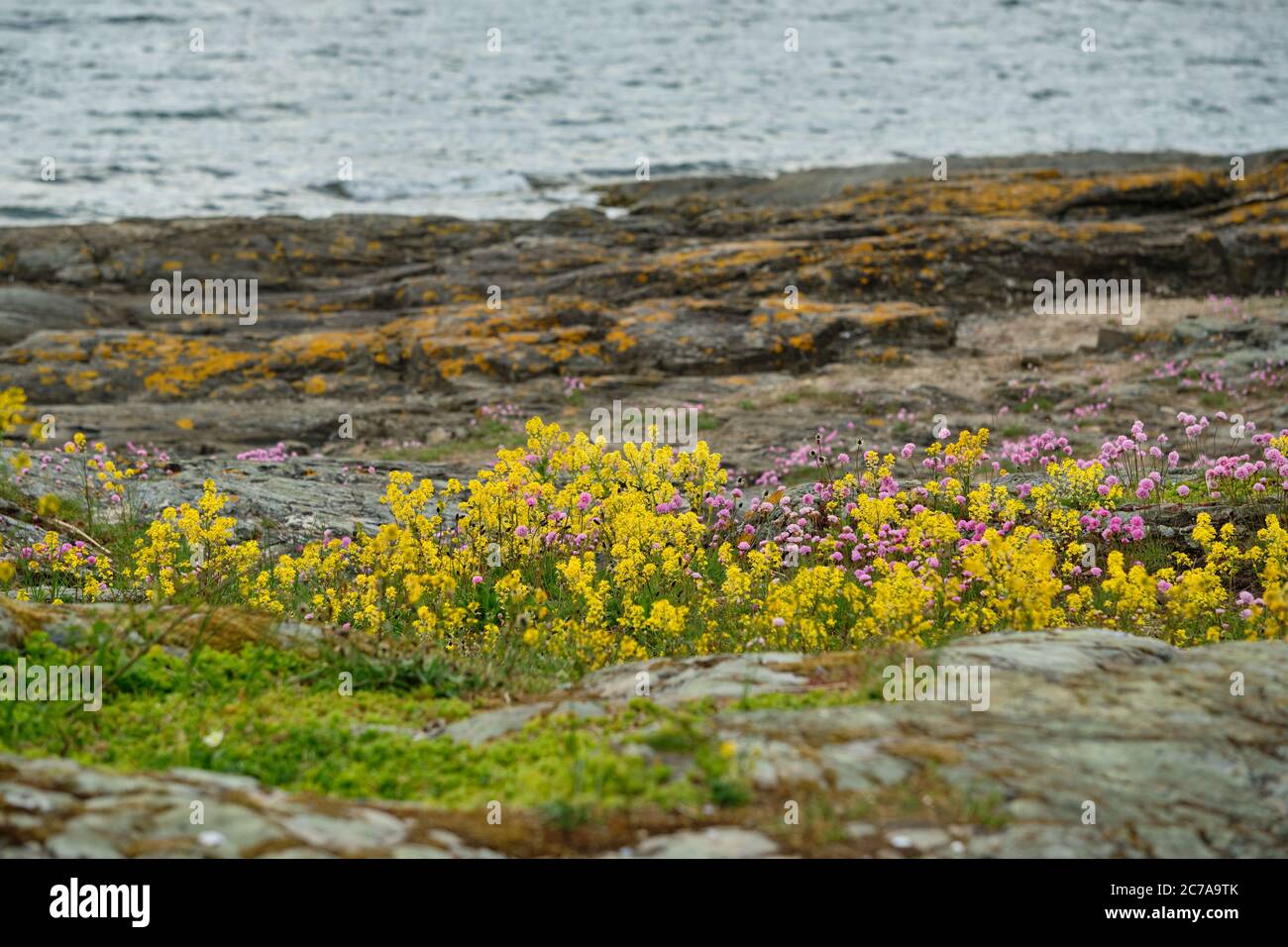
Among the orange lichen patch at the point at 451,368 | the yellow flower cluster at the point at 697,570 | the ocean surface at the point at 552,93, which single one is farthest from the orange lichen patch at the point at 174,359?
the ocean surface at the point at 552,93

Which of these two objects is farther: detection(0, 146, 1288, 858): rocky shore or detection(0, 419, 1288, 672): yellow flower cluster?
detection(0, 419, 1288, 672): yellow flower cluster

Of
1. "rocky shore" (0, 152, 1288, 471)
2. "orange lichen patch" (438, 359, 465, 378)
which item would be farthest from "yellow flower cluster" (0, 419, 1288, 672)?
"orange lichen patch" (438, 359, 465, 378)

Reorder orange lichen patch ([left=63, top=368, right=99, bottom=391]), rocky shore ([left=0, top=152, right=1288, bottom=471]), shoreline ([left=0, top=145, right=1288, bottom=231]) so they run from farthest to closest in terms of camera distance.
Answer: shoreline ([left=0, top=145, right=1288, bottom=231]) → orange lichen patch ([left=63, top=368, right=99, bottom=391]) → rocky shore ([left=0, top=152, right=1288, bottom=471])

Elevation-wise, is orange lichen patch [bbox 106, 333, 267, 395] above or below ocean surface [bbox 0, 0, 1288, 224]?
below

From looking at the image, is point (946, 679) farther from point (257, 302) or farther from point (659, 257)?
point (257, 302)

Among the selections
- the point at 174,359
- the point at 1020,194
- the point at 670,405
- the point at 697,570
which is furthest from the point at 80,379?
the point at 1020,194

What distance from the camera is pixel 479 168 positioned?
36.8 meters

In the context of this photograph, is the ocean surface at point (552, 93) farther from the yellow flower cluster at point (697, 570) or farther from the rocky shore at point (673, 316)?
the yellow flower cluster at point (697, 570)

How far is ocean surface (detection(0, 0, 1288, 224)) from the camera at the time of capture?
35.2 meters

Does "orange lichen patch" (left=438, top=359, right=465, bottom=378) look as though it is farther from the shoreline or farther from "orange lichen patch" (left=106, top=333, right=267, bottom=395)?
the shoreline

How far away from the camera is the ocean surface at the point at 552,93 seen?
3519 centimetres

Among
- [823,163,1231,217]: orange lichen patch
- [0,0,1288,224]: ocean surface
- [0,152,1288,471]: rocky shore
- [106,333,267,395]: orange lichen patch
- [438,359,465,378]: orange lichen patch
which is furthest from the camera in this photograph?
[0,0,1288,224]: ocean surface
